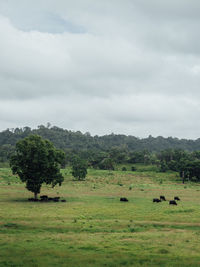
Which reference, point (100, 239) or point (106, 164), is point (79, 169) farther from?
point (100, 239)

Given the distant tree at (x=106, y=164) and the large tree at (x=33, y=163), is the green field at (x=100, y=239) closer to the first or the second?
the large tree at (x=33, y=163)

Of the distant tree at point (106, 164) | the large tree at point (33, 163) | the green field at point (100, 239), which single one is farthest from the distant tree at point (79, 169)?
the green field at point (100, 239)

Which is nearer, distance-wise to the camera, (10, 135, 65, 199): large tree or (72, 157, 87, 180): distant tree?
(10, 135, 65, 199): large tree

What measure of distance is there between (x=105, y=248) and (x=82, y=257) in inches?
102

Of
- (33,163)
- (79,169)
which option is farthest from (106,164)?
(33,163)

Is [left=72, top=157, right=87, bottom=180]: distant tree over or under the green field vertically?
over

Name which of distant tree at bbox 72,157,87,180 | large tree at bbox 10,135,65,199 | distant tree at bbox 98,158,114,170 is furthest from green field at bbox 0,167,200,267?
distant tree at bbox 98,158,114,170

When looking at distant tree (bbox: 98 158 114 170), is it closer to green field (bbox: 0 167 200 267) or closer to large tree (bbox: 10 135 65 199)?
large tree (bbox: 10 135 65 199)

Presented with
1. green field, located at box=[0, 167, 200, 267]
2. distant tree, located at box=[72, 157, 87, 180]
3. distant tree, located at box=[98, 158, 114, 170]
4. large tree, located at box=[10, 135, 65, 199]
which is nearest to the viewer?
green field, located at box=[0, 167, 200, 267]

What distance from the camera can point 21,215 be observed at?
32.9 m

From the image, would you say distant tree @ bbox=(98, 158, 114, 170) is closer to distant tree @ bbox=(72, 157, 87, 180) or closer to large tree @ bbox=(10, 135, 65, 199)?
distant tree @ bbox=(72, 157, 87, 180)

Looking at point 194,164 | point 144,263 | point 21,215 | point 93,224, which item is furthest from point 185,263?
point 194,164

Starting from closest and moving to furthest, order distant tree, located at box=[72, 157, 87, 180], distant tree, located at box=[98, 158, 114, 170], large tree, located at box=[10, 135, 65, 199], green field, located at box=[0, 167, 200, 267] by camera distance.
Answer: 1. green field, located at box=[0, 167, 200, 267]
2. large tree, located at box=[10, 135, 65, 199]
3. distant tree, located at box=[72, 157, 87, 180]
4. distant tree, located at box=[98, 158, 114, 170]

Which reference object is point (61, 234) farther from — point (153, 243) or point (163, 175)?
point (163, 175)
